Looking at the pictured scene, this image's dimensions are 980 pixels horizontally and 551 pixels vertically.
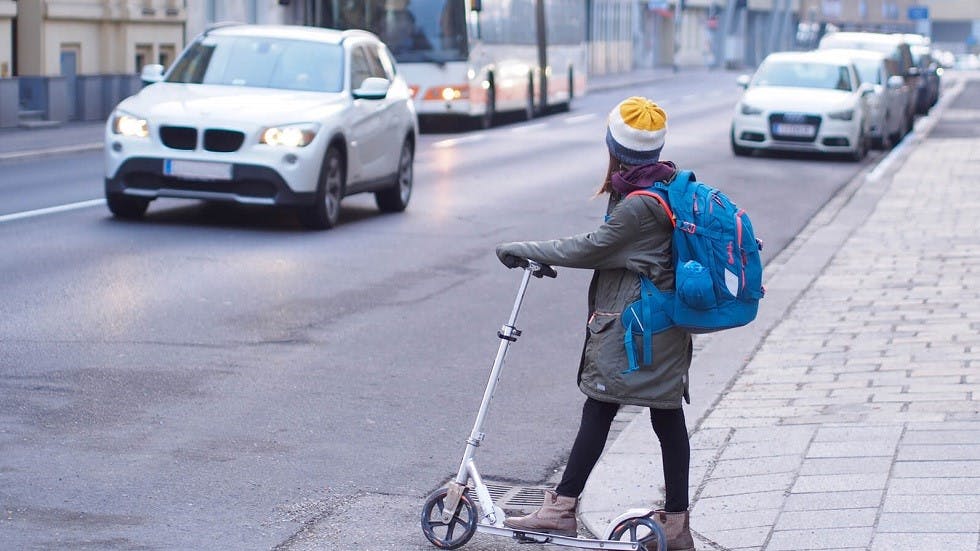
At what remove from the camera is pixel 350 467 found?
6.70 m

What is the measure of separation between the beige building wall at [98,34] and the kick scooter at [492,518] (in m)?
26.5

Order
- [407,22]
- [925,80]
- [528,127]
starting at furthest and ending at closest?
[925,80], [528,127], [407,22]

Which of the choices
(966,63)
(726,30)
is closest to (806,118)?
(726,30)

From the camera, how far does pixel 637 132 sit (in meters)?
5.29

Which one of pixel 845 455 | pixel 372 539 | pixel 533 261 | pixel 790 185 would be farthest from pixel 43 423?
pixel 790 185

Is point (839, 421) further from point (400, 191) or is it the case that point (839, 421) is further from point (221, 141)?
point (400, 191)

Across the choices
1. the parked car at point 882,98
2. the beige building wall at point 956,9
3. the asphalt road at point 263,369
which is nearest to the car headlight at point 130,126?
the asphalt road at point 263,369

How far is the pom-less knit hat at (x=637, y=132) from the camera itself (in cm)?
529

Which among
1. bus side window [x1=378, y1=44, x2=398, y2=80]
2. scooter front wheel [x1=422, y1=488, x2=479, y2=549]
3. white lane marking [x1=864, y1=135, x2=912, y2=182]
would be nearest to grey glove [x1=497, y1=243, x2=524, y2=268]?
scooter front wheel [x1=422, y1=488, x2=479, y2=549]

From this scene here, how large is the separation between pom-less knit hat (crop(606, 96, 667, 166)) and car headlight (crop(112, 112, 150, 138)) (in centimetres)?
963

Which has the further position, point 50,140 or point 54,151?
point 50,140

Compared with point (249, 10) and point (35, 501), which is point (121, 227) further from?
point (249, 10)

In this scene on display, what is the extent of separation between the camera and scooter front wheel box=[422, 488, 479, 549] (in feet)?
18.0

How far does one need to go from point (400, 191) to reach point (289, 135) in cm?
244
